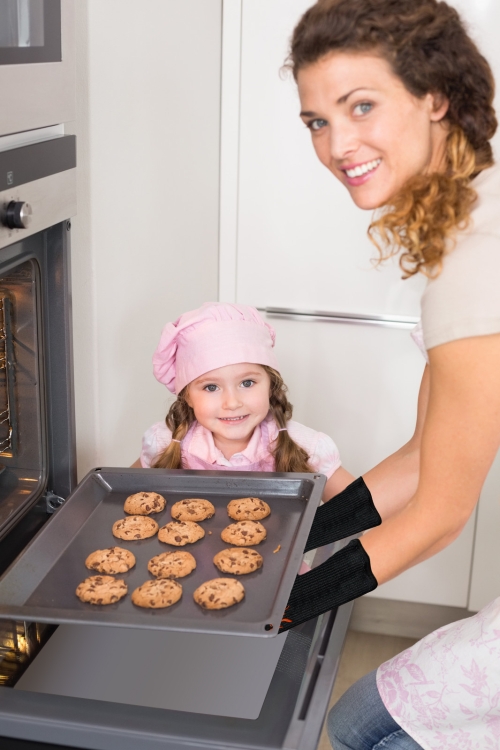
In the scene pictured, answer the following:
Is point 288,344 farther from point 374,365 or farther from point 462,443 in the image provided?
point 462,443

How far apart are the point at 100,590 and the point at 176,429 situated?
21.6 inches

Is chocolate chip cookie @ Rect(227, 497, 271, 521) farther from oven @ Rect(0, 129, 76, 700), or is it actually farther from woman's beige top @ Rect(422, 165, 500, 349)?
woman's beige top @ Rect(422, 165, 500, 349)

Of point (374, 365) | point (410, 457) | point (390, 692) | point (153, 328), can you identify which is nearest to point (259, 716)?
point (390, 692)

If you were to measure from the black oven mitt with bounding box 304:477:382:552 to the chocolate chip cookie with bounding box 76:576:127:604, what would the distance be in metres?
0.32

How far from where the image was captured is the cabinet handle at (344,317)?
2.03 metres

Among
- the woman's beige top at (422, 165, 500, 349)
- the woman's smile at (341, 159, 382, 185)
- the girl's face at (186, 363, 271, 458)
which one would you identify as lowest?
the girl's face at (186, 363, 271, 458)

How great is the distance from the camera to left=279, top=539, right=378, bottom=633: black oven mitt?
995mm

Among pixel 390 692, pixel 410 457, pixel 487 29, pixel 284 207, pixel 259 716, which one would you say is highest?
pixel 487 29

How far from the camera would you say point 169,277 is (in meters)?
1.75

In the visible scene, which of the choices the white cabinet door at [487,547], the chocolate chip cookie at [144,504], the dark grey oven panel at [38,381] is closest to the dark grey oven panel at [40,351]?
the dark grey oven panel at [38,381]

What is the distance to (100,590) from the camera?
1.01 meters

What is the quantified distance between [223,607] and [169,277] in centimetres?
90

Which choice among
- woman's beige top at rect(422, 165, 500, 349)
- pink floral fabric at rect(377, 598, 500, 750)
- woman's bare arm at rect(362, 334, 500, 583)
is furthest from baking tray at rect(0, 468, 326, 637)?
woman's beige top at rect(422, 165, 500, 349)

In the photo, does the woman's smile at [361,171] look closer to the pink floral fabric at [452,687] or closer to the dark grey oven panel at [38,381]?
the dark grey oven panel at [38,381]
